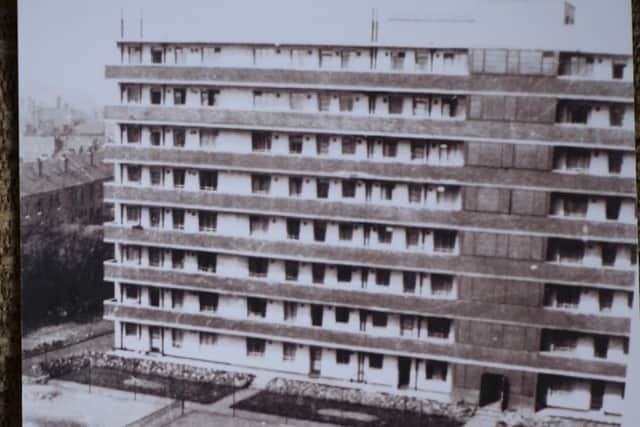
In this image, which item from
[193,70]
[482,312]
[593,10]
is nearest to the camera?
[593,10]

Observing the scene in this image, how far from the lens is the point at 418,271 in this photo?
9.80 feet

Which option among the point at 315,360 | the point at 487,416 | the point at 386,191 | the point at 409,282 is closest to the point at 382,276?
the point at 409,282

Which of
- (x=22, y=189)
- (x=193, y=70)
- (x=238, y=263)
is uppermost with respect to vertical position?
(x=193, y=70)

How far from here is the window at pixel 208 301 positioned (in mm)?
3205

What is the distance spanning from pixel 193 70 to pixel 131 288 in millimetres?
1008

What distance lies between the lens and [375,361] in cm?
307

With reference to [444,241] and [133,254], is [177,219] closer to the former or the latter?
[133,254]

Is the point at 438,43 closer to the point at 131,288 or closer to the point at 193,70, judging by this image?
the point at 193,70

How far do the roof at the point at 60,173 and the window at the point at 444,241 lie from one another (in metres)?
1.44

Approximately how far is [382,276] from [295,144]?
66cm

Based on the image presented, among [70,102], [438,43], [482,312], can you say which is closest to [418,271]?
[482,312]

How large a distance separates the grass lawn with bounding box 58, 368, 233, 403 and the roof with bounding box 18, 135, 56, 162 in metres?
0.97

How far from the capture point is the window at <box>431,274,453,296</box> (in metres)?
2.96

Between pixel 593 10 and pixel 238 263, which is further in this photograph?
pixel 238 263
